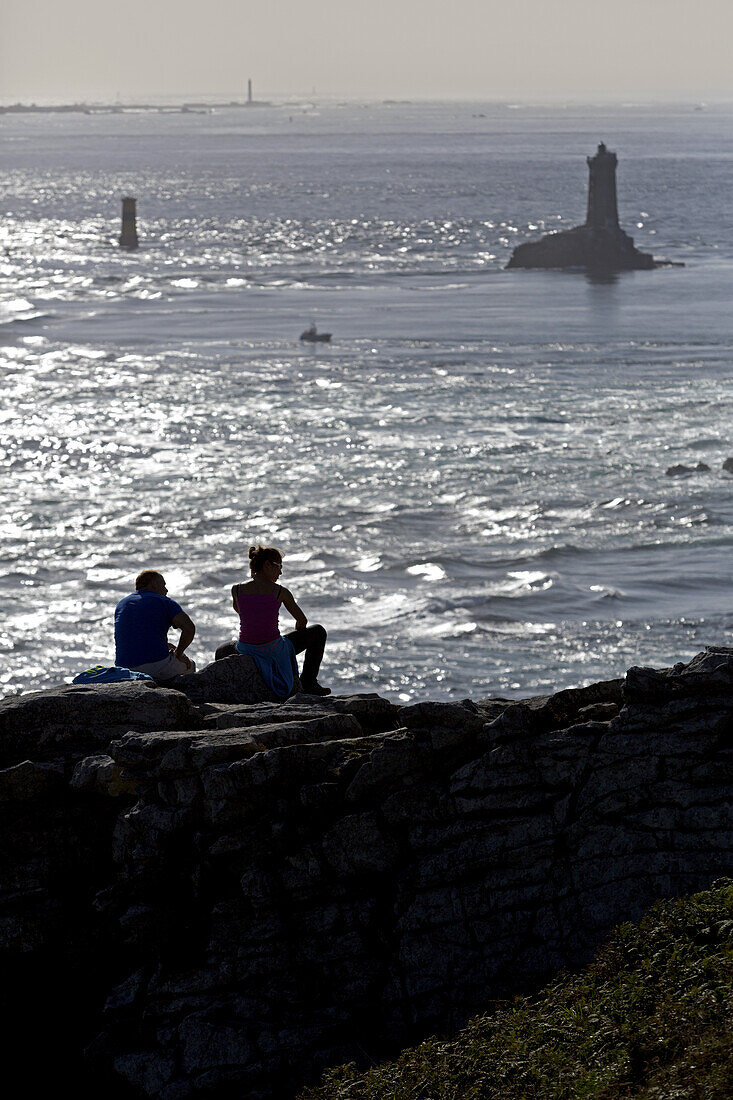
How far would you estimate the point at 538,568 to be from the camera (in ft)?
120

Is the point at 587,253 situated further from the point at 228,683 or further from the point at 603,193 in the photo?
the point at 228,683

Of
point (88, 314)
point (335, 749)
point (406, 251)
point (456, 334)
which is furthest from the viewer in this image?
point (406, 251)

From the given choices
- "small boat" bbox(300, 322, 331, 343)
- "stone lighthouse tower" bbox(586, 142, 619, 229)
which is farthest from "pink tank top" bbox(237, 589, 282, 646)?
"stone lighthouse tower" bbox(586, 142, 619, 229)

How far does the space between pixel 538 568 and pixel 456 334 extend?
140 feet

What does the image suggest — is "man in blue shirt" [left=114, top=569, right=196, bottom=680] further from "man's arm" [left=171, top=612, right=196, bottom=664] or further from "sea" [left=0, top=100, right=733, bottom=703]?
"sea" [left=0, top=100, right=733, bottom=703]

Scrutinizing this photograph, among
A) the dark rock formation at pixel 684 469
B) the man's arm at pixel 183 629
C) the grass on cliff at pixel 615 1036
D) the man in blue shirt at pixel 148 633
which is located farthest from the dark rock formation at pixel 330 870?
the dark rock formation at pixel 684 469

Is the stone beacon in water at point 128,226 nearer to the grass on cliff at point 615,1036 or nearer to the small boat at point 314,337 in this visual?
the small boat at point 314,337

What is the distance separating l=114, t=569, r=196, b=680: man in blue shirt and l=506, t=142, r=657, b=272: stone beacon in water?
106 metres

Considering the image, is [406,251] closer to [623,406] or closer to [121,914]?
[623,406]

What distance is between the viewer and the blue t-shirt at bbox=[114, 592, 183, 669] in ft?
37.8

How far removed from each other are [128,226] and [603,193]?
43.6 metres

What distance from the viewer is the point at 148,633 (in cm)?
1152

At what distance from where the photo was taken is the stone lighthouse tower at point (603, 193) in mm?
113188

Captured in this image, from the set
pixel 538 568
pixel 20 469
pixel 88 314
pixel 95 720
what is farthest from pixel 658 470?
pixel 88 314
